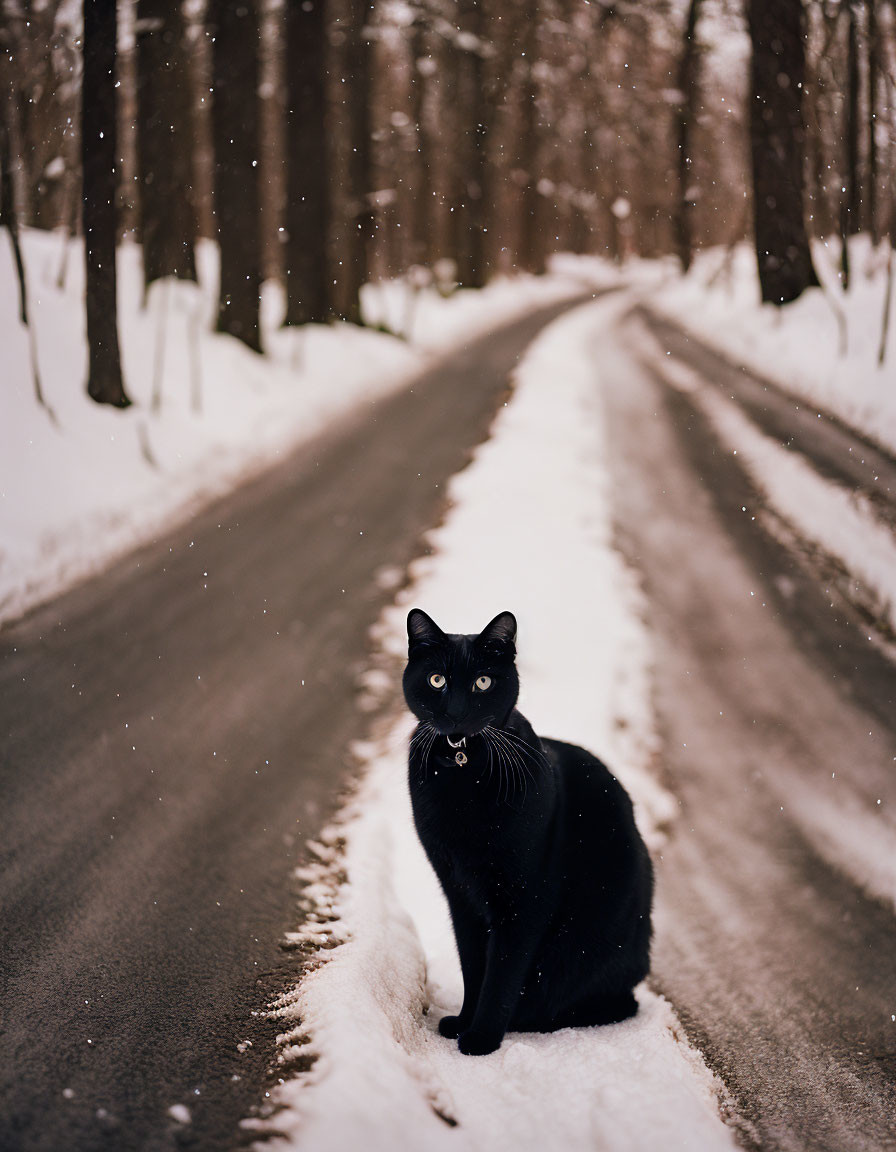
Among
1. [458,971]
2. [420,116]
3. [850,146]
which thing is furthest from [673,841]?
[420,116]

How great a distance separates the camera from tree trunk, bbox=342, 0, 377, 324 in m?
18.3

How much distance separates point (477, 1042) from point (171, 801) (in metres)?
2.23

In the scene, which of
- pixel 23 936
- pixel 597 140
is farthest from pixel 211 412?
pixel 597 140

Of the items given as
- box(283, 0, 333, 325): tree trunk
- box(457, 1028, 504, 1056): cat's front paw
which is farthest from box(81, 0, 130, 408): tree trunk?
box(457, 1028, 504, 1056): cat's front paw

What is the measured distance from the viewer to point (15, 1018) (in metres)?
3.06

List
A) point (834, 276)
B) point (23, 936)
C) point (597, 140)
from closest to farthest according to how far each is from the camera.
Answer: point (23, 936) → point (834, 276) → point (597, 140)

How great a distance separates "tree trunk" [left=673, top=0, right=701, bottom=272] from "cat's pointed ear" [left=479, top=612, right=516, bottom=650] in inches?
909

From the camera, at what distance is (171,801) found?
183 inches

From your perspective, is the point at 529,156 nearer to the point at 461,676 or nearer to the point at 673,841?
the point at 673,841

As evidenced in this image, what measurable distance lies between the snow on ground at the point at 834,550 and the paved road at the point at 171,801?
252 cm

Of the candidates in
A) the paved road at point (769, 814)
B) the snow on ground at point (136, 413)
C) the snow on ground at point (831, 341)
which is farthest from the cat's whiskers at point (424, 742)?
the snow on ground at point (831, 341)

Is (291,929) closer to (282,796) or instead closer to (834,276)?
(282,796)

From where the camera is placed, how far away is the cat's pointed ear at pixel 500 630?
2941 millimetres

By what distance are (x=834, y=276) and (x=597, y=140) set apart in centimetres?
3141
